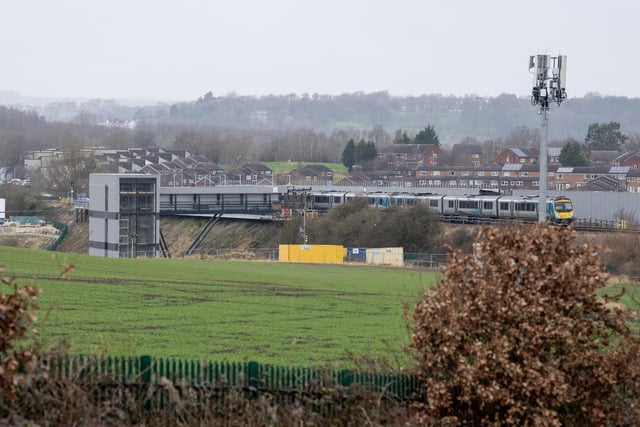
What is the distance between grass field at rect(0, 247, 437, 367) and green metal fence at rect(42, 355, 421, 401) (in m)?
0.57

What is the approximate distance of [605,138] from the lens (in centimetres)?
14375

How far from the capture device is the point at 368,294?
35.9 meters

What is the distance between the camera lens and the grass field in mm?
20891

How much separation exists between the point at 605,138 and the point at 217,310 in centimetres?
12374

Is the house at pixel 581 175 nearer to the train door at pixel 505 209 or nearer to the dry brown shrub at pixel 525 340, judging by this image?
the train door at pixel 505 209

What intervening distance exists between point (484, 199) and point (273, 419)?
61.1 meters

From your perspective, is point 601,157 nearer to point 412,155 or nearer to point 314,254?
point 412,155

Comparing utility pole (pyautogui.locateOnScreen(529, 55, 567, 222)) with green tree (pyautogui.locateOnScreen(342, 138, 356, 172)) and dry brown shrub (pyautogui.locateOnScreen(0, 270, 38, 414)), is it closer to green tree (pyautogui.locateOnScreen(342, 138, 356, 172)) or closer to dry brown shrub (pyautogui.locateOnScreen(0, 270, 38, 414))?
dry brown shrub (pyautogui.locateOnScreen(0, 270, 38, 414))

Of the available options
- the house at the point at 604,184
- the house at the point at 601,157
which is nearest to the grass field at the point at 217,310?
the house at the point at 604,184

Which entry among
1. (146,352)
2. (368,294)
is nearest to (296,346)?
(146,352)

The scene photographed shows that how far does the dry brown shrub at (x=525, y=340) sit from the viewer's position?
14672mm

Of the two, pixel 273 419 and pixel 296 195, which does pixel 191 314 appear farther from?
pixel 296 195

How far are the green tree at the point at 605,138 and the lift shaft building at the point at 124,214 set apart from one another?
98.0m

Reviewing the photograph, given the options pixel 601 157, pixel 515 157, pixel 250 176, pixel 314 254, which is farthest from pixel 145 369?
pixel 515 157
